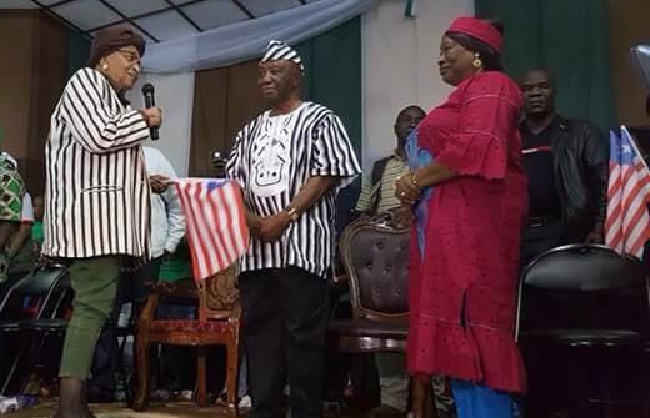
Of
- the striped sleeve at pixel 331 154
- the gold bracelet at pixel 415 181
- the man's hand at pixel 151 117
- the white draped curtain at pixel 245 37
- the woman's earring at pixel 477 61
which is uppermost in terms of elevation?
the white draped curtain at pixel 245 37

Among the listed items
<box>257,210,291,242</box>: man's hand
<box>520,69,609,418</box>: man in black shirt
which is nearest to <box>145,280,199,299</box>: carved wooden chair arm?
<box>257,210,291,242</box>: man's hand

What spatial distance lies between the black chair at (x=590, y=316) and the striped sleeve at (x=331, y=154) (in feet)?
2.45

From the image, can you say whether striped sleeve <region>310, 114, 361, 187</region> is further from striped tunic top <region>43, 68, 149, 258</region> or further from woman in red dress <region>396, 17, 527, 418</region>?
striped tunic top <region>43, 68, 149, 258</region>

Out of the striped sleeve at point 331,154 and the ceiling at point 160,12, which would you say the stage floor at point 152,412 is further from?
the ceiling at point 160,12

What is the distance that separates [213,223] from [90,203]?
1.38ft

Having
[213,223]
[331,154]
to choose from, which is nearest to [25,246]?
[213,223]

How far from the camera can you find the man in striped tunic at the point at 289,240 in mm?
2594

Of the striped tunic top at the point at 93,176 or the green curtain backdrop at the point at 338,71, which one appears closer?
the striped tunic top at the point at 93,176

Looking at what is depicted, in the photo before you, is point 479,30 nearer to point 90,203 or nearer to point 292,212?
point 292,212

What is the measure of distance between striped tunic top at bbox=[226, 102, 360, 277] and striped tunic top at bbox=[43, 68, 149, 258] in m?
0.39

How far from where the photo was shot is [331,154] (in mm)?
2693

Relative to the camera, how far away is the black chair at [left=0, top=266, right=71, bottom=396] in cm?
413

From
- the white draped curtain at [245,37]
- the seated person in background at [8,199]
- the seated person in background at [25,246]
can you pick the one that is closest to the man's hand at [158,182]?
the seated person in background at [8,199]

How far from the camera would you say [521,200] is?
2.29 m
